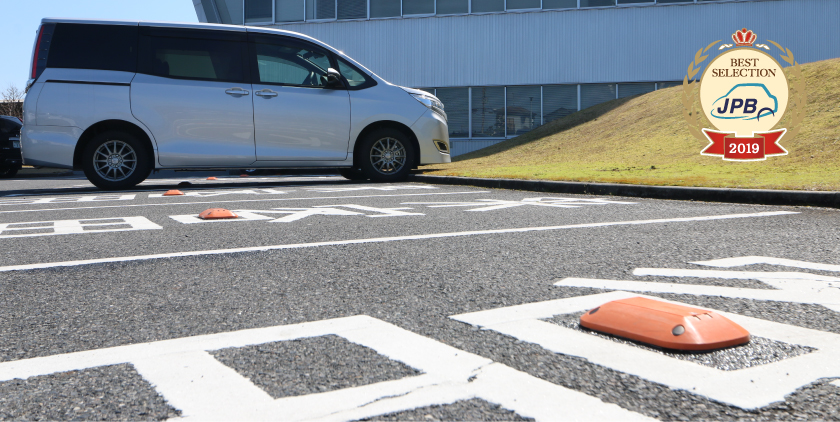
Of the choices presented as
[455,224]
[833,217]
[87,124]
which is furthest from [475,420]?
[87,124]

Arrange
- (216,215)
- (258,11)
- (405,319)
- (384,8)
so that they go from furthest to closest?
(258,11) → (384,8) → (216,215) → (405,319)

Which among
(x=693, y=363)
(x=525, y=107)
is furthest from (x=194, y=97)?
(x=525, y=107)

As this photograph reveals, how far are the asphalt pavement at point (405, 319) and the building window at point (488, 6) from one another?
754 inches

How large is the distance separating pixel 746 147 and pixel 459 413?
12.2m

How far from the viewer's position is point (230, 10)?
83.2 feet

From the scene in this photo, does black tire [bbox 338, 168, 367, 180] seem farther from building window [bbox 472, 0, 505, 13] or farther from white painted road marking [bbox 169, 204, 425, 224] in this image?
building window [bbox 472, 0, 505, 13]

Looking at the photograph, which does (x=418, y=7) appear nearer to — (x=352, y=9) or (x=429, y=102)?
(x=352, y=9)

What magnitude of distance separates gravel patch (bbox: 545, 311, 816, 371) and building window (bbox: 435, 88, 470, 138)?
22193 millimetres

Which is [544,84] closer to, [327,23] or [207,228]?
[327,23]

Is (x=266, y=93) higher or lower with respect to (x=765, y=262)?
higher

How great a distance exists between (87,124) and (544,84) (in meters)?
16.9

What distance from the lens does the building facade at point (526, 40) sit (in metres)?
22.6

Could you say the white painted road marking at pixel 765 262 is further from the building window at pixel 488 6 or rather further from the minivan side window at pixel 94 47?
the building window at pixel 488 6

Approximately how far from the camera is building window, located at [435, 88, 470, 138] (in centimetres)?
2433
